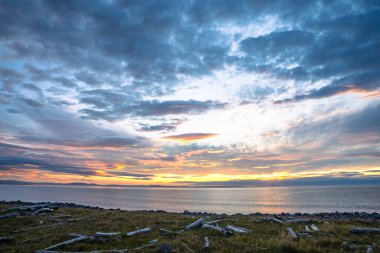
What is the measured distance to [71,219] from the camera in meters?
28.6

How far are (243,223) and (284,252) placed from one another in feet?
32.9

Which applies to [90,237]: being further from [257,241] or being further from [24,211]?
[24,211]

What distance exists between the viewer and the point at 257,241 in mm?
16547

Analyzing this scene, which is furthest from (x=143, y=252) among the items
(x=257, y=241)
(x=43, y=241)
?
(x=43, y=241)

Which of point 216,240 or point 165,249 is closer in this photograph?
point 165,249

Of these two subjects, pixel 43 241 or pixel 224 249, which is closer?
pixel 224 249

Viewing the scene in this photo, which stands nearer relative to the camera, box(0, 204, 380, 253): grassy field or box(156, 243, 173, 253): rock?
box(156, 243, 173, 253): rock

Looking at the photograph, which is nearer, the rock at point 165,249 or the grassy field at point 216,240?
the rock at point 165,249

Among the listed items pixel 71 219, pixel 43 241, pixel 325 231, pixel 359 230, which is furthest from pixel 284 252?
pixel 71 219

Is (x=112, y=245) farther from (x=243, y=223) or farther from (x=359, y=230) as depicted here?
(x=359, y=230)

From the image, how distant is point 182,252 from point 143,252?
228cm

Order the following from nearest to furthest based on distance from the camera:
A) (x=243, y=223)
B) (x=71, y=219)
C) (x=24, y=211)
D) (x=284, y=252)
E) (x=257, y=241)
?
(x=284, y=252)
(x=257, y=241)
(x=243, y=223)
(x=71, y=219)
(x=24, y=211)

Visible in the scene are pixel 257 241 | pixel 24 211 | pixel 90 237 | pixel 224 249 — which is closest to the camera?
pixel 224 249

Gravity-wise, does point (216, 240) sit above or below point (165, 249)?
below
